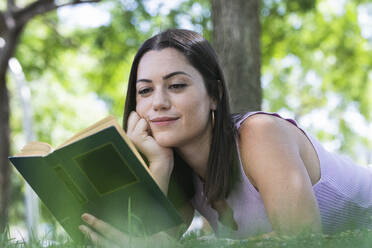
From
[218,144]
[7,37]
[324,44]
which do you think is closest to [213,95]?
[218,144]

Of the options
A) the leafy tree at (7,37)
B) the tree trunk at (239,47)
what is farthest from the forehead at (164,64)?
the leafy tree at (7,37)

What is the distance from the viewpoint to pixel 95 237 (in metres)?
2.76

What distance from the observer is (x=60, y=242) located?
253 centimetres

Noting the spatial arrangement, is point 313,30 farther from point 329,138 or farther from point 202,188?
point 202,188

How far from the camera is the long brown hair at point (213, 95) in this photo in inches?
132

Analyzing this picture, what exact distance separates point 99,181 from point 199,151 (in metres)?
0.99

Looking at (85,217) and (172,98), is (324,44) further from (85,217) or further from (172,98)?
(85,217)

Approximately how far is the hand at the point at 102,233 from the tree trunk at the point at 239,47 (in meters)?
3.00

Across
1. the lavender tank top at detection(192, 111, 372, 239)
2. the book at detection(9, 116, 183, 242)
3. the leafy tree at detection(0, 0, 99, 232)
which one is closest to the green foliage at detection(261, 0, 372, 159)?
the leafy tree at detection(0, 0, 99, 232)

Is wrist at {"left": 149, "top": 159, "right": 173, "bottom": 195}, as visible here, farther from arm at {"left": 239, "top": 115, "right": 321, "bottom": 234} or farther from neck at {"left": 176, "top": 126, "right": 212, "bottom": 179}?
arm at {"left": 239, "top": 115, "right": 321, "bottom": 234}

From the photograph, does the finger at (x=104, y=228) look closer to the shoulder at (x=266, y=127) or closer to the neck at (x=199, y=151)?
the neck at (x=199, y=151)

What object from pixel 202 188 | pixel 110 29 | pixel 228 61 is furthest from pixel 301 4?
pixel 202 188

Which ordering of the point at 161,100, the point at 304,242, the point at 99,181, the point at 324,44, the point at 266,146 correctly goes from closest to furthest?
the point at 304,242
the point at 99,181
the point at 266,146
the point at 161,100
the point at 324,44

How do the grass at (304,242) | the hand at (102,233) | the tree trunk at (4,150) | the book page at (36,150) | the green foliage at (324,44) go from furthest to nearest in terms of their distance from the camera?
the green foliage at (324,44) < the tree trunk at (4,150) < the book page at (36,150) < the hand at (102,233) < the grass at (304,242)
